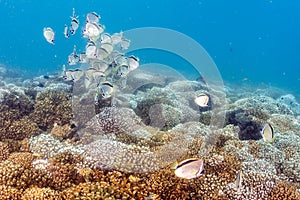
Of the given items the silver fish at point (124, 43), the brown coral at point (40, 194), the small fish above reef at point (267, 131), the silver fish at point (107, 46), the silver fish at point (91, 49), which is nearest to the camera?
the brown coral at point (40, 194)

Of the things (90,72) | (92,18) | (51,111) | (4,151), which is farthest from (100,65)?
(4,151)

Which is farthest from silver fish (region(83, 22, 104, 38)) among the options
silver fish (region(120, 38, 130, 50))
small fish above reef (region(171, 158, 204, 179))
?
small fish above reef (region(171, 158, 204, 179))

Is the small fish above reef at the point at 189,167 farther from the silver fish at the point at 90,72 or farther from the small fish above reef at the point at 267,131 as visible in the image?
the silver fish at the point at 90,72

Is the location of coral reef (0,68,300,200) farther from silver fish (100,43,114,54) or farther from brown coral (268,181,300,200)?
silver fish (100,43,114,54)

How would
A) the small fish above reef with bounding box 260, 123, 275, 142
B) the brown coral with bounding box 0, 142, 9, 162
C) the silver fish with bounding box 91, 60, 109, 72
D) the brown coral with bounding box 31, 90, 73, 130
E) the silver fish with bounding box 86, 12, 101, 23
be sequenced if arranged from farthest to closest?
the silver fish with bounding box 91, 60, 109, 72 < the silver fish with bounding box 86, 12, 101, 23 < the brown coral with bounding box 31, 90, 73, 130 < the brown coral with bounding box 0, 142, 9, 162 < the small fish above reef with bounding box 260, 123, 275, 142

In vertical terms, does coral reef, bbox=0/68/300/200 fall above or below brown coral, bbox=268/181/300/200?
above

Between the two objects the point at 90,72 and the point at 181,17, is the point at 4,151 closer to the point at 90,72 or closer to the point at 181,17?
the point at 90,72

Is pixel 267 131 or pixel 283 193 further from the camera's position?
pixel 267 131

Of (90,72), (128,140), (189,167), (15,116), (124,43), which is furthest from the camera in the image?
(124,43)

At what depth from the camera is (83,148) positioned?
5836mm

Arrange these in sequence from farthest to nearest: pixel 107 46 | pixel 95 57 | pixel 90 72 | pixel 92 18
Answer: pixel 107 46, pixel 95 57, pixel 92 18, pixel 90 72

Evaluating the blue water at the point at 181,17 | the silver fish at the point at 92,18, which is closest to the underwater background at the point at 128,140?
the silver fish at the point at 92,18

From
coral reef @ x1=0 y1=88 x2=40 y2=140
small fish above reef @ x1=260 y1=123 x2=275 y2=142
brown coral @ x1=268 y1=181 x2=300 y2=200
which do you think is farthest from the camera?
coral reef @ x1=0 y1=88 x2=40 y2=140

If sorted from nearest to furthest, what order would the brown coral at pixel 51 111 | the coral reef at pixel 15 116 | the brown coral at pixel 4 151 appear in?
the brown coral at pixel 4 151, the coral reef at pixel 15 116, the brown coral at pixel 51 111
